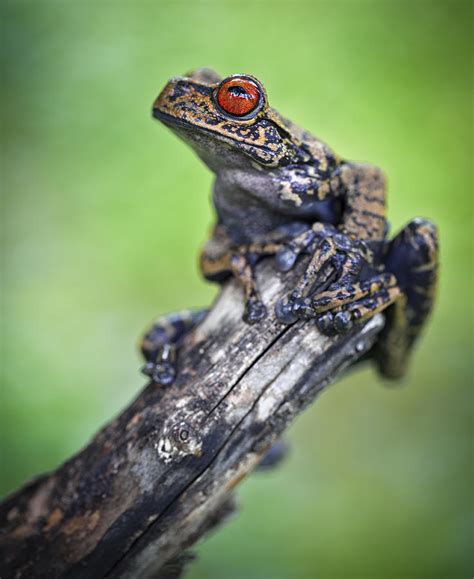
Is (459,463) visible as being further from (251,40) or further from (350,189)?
(251,40)

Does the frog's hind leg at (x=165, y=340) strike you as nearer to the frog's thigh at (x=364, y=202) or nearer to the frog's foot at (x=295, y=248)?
the frog's foot at (x=295, y=248)

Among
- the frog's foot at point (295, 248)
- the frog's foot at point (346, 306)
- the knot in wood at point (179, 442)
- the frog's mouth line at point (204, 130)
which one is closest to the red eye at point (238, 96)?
the frog's mouth line at point (204, 130)

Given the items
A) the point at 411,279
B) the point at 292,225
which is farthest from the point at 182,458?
the point at 411,279

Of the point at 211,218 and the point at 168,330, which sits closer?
the point at 168,330

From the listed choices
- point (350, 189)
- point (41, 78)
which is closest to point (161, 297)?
point (41, 78)

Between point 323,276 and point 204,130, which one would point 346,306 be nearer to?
point 323,276
